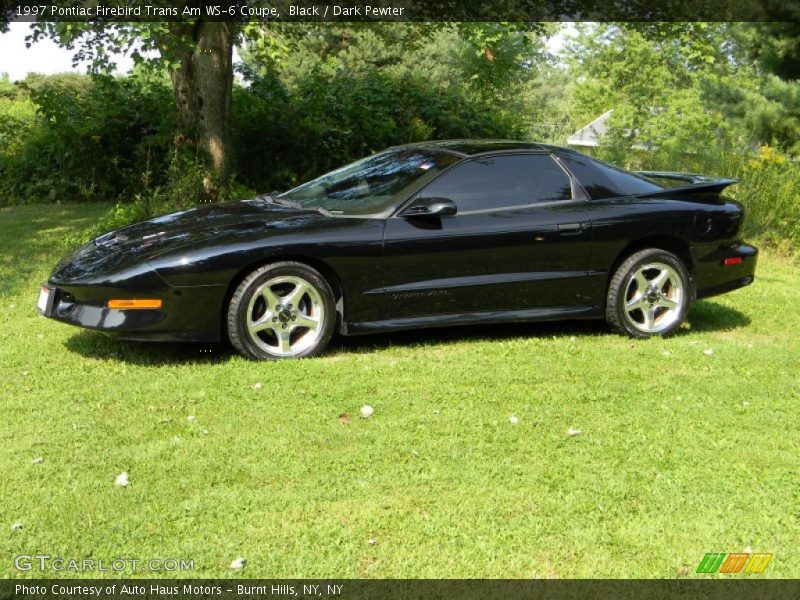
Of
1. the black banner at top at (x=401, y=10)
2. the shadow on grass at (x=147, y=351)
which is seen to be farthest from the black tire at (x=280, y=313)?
the black banner at top at (x=401, y=10)

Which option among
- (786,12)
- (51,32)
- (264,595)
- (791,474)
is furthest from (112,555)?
(786,12)

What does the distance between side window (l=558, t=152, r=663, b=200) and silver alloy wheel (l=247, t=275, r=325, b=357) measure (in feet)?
7.17

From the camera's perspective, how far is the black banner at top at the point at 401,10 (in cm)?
775

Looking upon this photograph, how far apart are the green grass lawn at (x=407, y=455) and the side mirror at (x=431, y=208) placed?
0.91m

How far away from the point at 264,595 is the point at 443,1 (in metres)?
10.8

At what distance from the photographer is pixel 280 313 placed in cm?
543

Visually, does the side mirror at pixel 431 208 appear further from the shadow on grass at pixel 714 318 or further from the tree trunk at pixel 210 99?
the tree trunk at pixel 210 99

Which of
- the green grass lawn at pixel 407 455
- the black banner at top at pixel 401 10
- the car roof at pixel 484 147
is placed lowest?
the green grass lawn at pixel 407 455

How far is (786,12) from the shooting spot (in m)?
14.8

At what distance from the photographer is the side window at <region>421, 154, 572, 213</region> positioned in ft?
19.5

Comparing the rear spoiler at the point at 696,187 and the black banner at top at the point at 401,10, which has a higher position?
the black banner at top at the point at 401,10

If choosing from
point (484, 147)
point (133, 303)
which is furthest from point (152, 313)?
point (484, 147)

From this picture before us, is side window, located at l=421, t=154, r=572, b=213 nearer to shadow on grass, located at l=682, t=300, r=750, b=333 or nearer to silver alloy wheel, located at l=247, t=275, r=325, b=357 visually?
silver alloy wheel, located at l=247, t=275, r=325, b=357

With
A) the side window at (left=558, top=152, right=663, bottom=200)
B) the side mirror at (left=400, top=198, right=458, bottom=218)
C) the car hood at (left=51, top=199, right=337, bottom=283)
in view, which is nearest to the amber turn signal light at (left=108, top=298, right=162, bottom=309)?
the car hood at (left=51, top=199, right=337, bottom=283)
